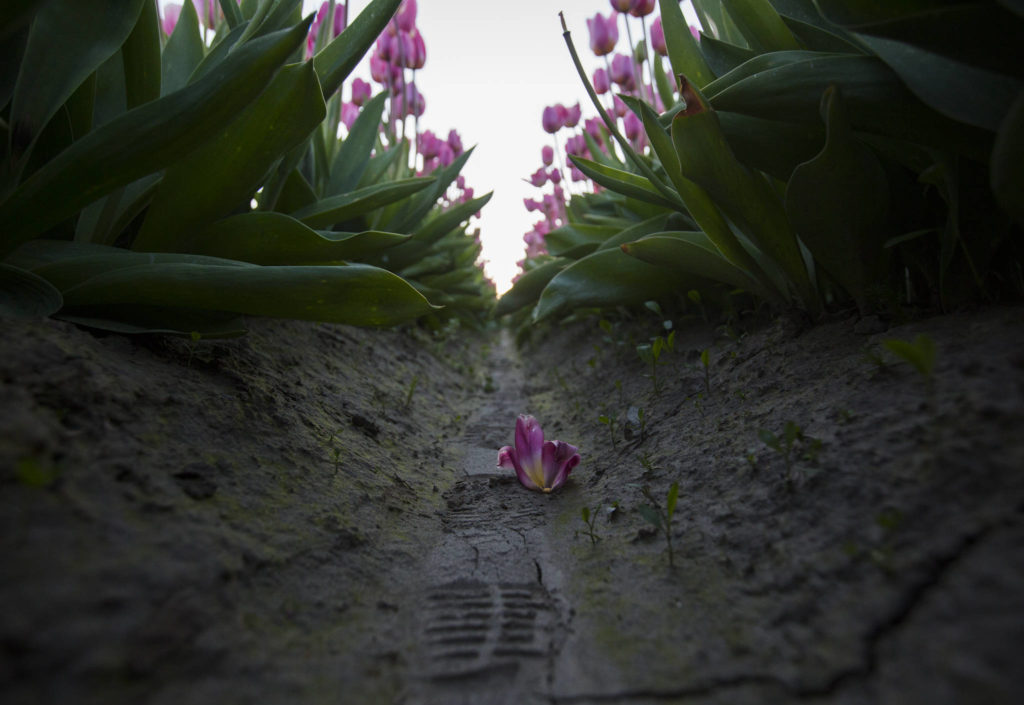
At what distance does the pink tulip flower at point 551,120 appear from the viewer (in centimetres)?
416

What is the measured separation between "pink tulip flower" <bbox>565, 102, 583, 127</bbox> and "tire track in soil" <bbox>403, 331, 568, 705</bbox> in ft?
10.8

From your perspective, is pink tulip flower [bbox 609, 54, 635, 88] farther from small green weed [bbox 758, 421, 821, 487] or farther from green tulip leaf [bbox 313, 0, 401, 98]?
small green weed [bbox 758, 421, 821, 487]

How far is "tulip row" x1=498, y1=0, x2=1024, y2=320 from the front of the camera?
0.91m

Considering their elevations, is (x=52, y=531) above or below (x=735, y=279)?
below

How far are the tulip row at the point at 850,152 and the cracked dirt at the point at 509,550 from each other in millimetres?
177

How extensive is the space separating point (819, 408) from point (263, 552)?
3.13 feet

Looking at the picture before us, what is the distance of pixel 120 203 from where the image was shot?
1410 mm

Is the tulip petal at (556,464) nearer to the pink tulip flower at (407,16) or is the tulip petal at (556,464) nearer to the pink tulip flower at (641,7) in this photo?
the pink tulip flower at (641,7)

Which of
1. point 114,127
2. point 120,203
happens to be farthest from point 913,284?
point 120,203

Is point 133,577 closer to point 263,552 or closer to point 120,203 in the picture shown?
point 263,552

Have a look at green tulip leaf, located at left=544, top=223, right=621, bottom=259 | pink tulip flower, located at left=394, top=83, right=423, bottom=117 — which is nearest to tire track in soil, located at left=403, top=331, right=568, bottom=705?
green tulip leaf, located at left=544, top=223, right=621, bottom=259

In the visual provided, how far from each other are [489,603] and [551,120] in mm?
3859

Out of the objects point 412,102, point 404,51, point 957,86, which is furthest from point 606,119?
point 412,102

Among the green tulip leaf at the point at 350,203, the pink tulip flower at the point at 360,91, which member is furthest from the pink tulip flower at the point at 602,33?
the green tulip leaf at the point at 350,203
